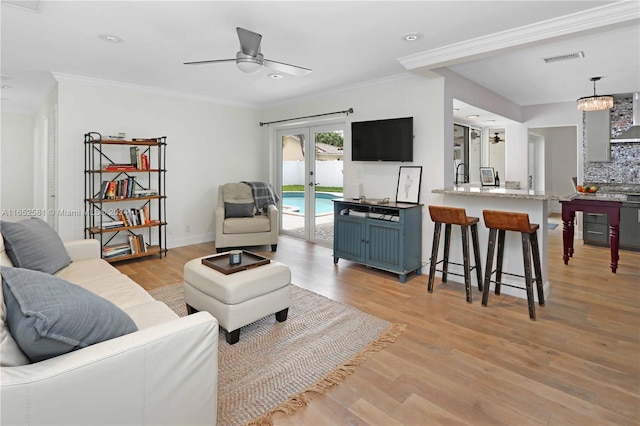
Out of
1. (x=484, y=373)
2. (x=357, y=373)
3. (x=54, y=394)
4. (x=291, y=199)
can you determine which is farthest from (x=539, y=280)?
(x=291, y=199)

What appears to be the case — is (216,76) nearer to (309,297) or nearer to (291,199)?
(291,199)

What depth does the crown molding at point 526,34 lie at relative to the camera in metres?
2.56

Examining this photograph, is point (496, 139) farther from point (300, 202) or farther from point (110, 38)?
point (110, 38)

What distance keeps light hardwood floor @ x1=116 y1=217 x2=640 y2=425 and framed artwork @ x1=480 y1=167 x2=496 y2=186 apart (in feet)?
7.90

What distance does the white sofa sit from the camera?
3.53 ft

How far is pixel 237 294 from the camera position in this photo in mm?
2516

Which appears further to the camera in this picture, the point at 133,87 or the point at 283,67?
the point at 133,87

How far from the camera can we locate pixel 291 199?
6516mm

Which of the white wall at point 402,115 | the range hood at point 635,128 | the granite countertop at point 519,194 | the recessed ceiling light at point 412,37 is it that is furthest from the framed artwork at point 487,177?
the recessed ceiling light at point 412,37

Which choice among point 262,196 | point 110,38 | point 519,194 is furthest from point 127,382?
point 262,196

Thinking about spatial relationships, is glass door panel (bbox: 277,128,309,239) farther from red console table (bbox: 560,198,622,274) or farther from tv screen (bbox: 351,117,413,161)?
red console table (bbox: 560,198,622,274)

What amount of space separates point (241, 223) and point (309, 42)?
2.81 meters

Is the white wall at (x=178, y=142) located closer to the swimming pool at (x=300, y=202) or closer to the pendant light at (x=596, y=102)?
the swimming pool at (x=300, y=202)

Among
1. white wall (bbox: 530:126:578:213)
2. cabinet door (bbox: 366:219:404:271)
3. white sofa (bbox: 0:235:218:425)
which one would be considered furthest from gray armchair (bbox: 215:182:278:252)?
white wall (bbox: 530:126:578:213)
